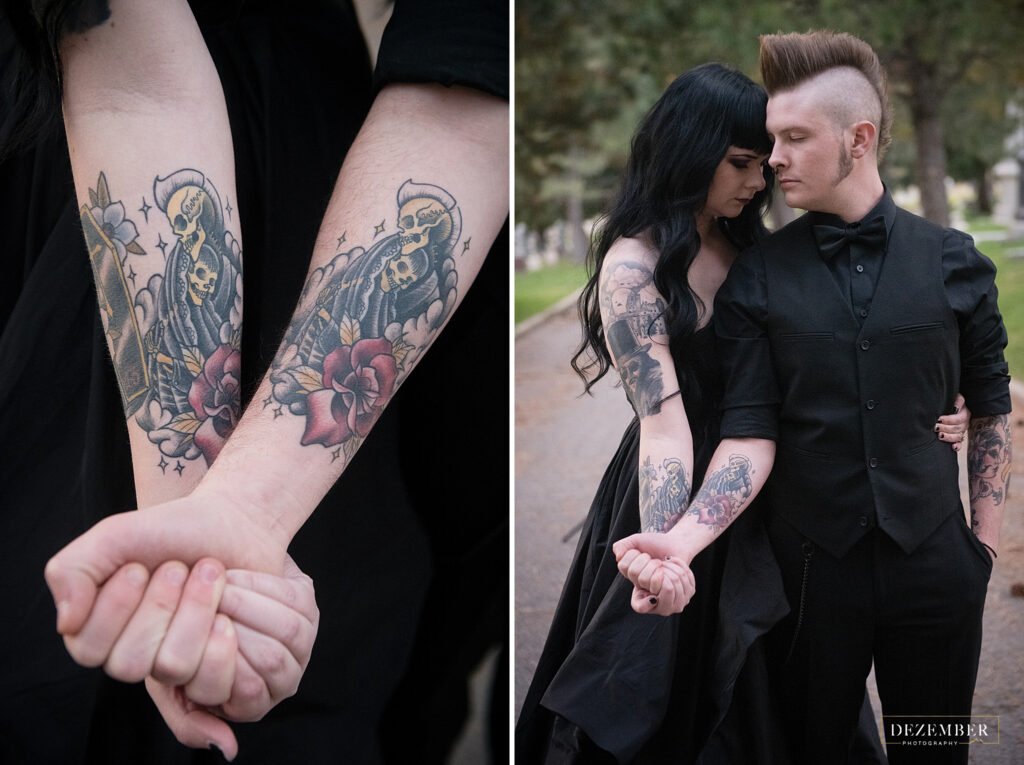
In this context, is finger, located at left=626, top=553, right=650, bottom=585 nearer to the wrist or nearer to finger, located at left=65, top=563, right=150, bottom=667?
the wrist

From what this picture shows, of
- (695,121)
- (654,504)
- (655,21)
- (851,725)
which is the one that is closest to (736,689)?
(851,725)

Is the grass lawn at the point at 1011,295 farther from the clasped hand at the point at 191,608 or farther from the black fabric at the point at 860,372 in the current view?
the clasped hand at the point at 191,608

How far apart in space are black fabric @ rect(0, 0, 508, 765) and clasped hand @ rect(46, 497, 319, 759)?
0.35 m

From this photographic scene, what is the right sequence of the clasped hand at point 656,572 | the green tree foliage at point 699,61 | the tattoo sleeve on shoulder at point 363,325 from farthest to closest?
the green tree foliage at point 699,61
the clasped hand at point 656,572
the tattoo sleeve on shoulder at point 363,325

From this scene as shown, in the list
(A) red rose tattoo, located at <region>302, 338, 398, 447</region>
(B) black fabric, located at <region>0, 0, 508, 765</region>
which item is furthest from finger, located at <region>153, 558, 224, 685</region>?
(B) black fabric, located at <region>0, 0, 508, 765</region>

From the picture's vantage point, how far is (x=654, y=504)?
1.17 metres

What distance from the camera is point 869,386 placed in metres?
1.10

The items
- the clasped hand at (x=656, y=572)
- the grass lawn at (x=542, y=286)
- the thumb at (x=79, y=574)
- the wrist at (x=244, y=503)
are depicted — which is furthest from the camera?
the grass lawn at (x=542, y=286)

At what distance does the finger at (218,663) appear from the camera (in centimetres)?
77

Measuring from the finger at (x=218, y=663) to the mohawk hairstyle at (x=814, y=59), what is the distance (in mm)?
886

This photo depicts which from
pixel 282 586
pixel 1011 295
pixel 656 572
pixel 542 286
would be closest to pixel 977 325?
pixel 1011 295

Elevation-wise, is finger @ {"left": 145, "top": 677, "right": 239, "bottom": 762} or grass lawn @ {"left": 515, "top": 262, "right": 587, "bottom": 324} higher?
grass lawn @ {"left": 515, "top": 262, "right": 587, "bottom": 324}

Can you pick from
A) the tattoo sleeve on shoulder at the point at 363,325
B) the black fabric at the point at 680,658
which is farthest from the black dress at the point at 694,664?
the tattoo sleeve on shoulder at the point at 363,325

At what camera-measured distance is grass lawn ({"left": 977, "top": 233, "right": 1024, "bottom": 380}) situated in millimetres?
1166
